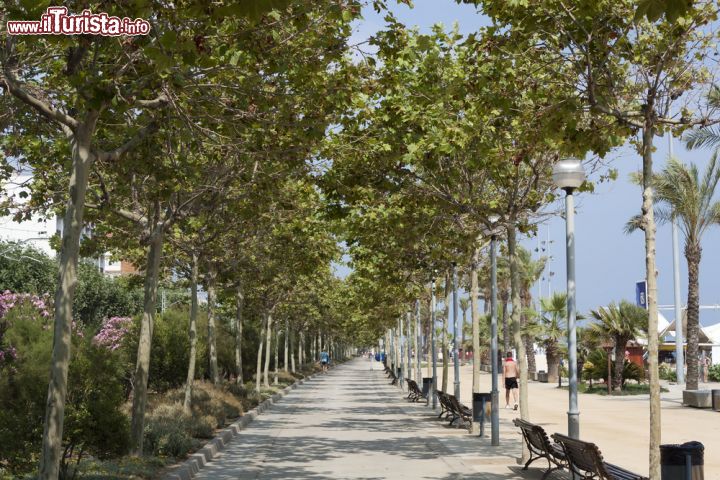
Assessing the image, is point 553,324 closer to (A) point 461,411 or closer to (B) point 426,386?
(B) point 426,386

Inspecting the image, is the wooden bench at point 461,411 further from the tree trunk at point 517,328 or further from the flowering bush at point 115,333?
the flowering bush at point 115,333

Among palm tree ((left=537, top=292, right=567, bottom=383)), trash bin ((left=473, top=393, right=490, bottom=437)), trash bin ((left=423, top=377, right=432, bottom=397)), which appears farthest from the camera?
palm tree ((left=537, top=292, right=567, bottom=383))

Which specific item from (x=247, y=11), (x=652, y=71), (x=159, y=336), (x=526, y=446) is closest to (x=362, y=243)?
(x=159, y=336)

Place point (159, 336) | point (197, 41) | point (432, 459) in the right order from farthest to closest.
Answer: point (159, 336) → point (432, 459) → point (197, 41)

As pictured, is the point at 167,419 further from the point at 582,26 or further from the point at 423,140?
the point at 582,26

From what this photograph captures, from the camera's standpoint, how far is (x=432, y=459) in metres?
16.6

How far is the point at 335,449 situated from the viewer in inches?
723

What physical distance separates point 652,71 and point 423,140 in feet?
17.5

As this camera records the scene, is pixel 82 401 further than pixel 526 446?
No

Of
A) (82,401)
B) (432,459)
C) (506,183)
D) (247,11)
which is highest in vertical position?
(506,183)

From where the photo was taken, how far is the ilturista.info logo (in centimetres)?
917

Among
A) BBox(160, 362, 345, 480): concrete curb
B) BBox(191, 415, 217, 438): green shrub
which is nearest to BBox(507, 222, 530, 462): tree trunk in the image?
BBox(160, 362, 345, 480): concrete curb

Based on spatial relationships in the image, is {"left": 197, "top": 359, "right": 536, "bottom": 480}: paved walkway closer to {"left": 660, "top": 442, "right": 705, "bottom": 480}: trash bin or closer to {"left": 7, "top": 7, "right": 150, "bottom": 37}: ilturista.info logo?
{"left": 660, "top": 442, "right": 705, "bottom": 480}: trash bin

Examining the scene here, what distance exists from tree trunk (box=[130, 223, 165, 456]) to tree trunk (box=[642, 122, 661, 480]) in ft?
26.9
